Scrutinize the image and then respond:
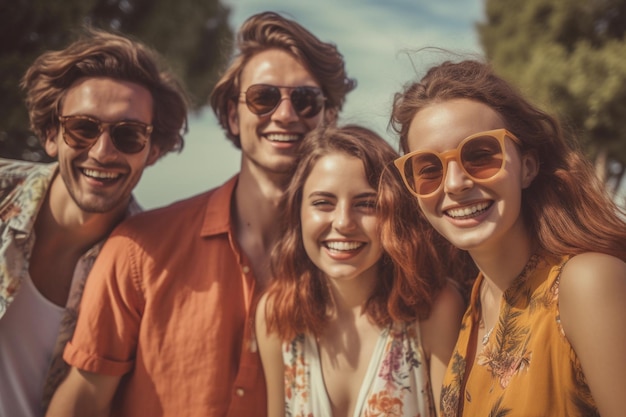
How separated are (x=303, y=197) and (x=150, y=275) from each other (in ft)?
3.12

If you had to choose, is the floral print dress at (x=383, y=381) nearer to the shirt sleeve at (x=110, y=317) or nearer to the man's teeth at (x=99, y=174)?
the shirt sleeve at (x=110, y=317)

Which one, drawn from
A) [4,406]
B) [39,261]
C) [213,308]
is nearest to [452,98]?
[213,308]

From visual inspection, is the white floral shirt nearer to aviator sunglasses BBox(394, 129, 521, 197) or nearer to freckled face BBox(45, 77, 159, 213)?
freckled face BBox(45, 77, 159, 213)

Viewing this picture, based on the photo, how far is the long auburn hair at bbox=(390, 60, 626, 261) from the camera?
2.28 meters

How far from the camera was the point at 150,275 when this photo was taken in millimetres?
3348

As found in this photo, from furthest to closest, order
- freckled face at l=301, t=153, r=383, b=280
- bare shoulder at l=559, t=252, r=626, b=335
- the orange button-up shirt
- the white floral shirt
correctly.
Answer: the white floral shirt < the orange button-up shirt < freckled face at l=301, t=153, r=383, b=280 < bare shoulder at l=559, t=252, r=626, b=335

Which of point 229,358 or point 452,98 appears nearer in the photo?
point 452,98

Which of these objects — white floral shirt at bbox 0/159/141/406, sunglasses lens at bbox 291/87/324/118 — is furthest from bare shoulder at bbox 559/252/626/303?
white floral shirt at bbox 0/159/141/406

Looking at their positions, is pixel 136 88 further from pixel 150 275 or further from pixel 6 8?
pixel 6 8

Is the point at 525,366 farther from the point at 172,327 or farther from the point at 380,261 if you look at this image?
the point at 172,327

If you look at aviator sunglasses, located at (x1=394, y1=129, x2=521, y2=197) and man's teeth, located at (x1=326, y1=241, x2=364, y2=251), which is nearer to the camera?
aviator sunglasses, located at (x1=394, y1=129, x2=521, y2=197)

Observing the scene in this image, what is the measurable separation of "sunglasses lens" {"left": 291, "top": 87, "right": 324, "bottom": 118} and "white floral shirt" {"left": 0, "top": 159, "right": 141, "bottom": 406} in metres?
1.46

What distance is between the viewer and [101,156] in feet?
11.4

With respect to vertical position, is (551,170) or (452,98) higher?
(452,98)
